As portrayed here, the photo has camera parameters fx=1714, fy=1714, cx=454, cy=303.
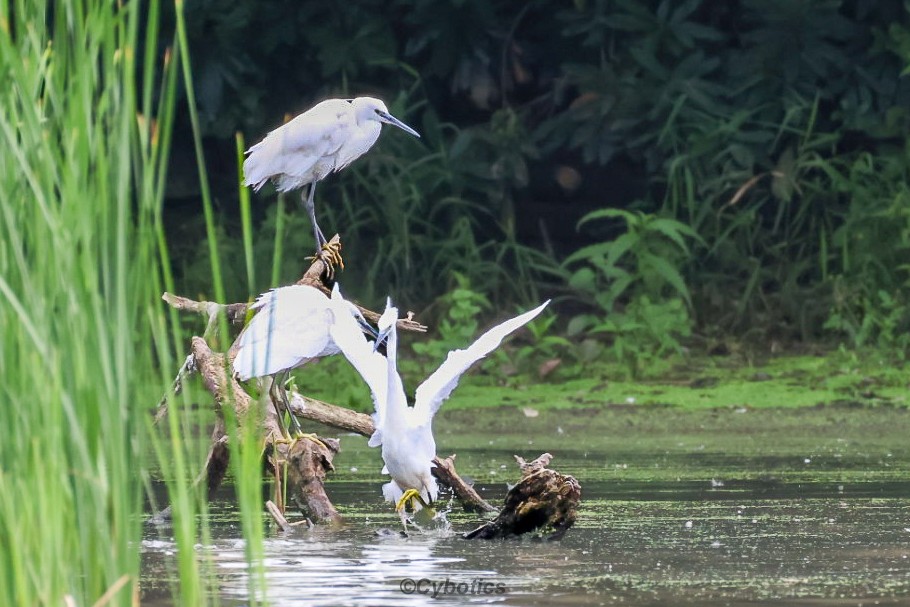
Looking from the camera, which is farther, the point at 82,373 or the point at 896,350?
the point at 896,350

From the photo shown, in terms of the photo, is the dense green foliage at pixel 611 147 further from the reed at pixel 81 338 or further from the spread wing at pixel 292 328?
the reed at pixel 81 338

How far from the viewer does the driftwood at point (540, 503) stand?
Result: 15.2 feet

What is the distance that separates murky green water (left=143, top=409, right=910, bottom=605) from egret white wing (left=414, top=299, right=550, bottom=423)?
0.38m

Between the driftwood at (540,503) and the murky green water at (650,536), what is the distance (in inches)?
2.2

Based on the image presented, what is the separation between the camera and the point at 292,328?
5305 millimetres

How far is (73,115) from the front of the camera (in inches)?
99.9

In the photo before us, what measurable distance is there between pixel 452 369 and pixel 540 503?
52 cm

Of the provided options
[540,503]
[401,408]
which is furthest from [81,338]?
[401,408]

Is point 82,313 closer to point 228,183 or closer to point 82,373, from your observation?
point 82,373

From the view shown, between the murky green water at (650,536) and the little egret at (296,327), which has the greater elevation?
the little egret at (296,327)

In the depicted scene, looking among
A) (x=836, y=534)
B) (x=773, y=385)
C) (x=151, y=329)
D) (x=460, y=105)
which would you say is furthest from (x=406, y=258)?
(x=151, y=329)

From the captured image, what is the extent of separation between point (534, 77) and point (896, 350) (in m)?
3.16

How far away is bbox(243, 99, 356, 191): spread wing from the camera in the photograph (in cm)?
700

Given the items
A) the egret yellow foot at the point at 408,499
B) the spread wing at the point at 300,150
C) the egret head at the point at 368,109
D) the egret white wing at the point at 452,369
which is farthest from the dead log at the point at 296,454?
the egret head at the point at 368,109
